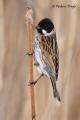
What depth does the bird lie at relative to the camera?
1223mm

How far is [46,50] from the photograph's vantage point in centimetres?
123

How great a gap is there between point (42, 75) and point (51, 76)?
0.03 m

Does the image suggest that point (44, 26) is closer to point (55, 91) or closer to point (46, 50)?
point (46, 50)

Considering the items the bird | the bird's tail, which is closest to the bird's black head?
the bird

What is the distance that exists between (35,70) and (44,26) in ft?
0.41

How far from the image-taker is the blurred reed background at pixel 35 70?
119 centimetres

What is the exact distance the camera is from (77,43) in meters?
1.32

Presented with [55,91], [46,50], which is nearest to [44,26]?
[46,50]

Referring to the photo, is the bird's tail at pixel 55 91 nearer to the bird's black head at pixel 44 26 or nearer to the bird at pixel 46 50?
the bird at pixel 46 50

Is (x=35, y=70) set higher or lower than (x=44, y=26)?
Answer: lower

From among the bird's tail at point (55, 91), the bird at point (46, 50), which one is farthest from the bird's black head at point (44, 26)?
the bird's tail at point (55, 91)

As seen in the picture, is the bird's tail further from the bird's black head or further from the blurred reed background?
the bird's black head

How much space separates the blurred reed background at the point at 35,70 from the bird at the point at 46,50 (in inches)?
0.6

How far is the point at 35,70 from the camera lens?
1.23 metres
